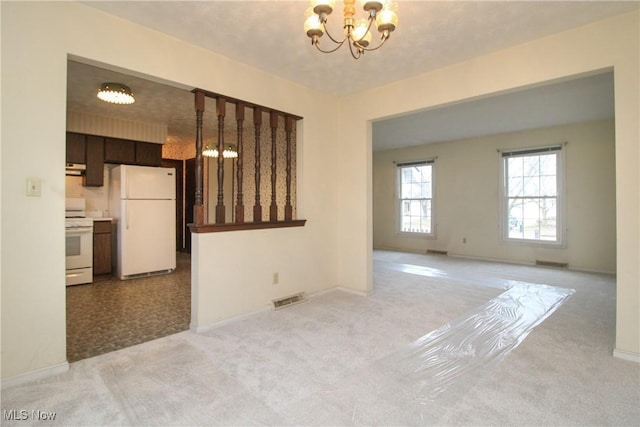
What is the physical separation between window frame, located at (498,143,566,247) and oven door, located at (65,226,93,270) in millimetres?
7120

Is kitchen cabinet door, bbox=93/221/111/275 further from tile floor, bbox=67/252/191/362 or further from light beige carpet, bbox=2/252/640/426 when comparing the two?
light beige carpet, bbox=2/252/640/426

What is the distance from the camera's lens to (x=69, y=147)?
181 inches

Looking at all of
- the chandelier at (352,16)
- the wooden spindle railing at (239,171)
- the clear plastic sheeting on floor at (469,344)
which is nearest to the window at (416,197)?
the clear plastic sheeting on floor at (469,344)

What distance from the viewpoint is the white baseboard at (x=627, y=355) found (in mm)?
2268

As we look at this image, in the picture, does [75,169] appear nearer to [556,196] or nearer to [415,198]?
Result: [415,198]

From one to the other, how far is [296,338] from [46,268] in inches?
71.3

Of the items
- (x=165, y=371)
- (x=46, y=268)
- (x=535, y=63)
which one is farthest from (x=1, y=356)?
(x=535, y=63)

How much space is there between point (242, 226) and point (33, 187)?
1.57 m

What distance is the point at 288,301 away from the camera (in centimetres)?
357

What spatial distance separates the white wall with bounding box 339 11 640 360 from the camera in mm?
2289

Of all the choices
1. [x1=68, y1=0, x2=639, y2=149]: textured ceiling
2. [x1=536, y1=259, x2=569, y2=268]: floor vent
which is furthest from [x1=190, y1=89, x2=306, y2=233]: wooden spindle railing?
[x1=536, y1=259, x2=569, y2=268]: floor vent

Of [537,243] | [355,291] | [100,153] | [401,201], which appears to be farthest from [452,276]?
[100,153]

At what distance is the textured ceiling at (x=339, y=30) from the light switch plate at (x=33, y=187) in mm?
1271

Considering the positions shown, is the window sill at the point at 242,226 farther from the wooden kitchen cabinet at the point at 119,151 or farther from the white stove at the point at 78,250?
the wooden kitchen cabinet at the point at 119,151
